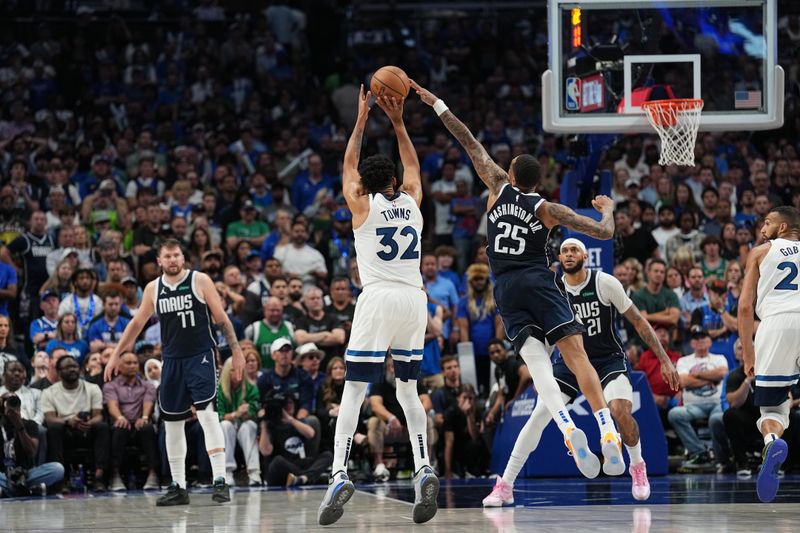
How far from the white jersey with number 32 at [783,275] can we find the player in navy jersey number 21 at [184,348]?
15.1 ft

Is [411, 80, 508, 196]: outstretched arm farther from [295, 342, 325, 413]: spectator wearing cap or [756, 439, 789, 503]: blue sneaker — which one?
[295, 342, 325, 413]: spectator wearing cap

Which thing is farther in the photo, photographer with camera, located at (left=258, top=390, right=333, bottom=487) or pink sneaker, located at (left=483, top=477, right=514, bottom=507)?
photographer with camera, located at (left=258, top=390, right=333, bottom=487)

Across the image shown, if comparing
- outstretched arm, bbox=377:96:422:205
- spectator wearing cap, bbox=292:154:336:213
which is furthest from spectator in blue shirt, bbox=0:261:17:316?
outstretched arm, bbox=377:96:422:205

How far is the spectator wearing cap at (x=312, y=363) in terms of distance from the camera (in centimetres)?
1466

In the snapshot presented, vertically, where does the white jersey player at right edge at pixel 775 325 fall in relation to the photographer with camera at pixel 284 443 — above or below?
above

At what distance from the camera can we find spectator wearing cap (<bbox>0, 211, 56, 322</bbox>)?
16531mm

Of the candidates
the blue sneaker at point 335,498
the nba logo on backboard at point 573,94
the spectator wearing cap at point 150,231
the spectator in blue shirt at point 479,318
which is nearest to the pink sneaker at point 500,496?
the blue sneaker at point 335,498

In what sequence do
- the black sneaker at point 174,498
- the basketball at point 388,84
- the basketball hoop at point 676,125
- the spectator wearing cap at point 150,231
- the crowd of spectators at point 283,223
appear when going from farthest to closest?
the spectator wearing cap at point 150,231
the crowd of spectators at point 283,223
the basketball hoop at point 676,125
the black sneaker at point 174,498
the basketball at point 388,84

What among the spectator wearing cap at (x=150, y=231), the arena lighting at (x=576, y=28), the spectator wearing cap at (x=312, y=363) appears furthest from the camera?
the spectator wearing cap at (x=150, y=231)

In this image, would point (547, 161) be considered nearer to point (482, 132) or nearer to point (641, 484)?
point (482, 132)

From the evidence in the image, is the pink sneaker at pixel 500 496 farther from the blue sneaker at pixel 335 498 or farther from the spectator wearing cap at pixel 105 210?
the spectator wearing cap at pixel 105 210

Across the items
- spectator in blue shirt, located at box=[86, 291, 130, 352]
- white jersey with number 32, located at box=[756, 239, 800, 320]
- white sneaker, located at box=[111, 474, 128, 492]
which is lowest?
white sneaker, located at box=[111, 474, 128, 492]

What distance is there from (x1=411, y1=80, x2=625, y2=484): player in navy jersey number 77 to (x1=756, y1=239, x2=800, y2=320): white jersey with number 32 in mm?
1445

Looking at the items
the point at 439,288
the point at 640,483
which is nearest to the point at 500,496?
the point at 640,483
